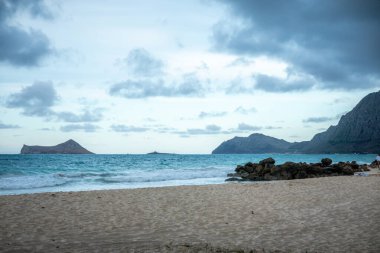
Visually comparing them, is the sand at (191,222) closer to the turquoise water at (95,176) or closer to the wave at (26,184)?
the turquoise water at (95,176)

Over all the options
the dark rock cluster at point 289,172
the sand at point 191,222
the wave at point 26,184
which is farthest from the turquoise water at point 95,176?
the sand at point 191,222

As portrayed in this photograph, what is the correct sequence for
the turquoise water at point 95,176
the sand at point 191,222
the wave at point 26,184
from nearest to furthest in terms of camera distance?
the sand at point 191,222, the wave at point 26,184, the turquoise water at point 95,176

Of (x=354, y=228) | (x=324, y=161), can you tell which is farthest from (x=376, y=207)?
(x=324, y=161)

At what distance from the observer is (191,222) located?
10711 millimetres

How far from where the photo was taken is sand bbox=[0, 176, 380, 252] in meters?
7.93

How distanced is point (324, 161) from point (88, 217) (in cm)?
3398

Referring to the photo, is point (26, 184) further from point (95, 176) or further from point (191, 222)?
point (191, 222)

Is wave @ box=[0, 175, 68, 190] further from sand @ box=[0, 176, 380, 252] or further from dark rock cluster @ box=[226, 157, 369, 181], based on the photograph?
dark rock cluster @ box=[226, 157, 369, 181]

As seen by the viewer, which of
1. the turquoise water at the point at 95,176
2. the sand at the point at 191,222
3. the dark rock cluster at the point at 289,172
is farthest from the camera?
the dark rock cluster at the point at 289,172

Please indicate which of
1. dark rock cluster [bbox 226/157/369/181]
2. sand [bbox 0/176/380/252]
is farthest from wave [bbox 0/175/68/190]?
dark rock cluster [bbox 226/157/369/181]

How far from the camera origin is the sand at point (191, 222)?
7.93 meters

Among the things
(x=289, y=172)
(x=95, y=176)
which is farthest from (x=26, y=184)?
(x=289, y=172)

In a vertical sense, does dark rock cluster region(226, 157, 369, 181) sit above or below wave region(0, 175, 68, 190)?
above

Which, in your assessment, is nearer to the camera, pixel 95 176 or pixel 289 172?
pixel 289 172
